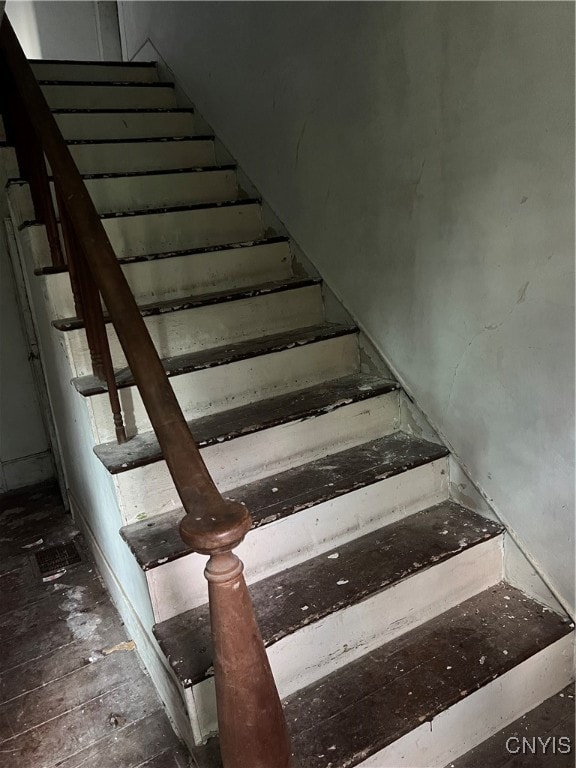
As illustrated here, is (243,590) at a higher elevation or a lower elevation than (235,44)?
lower

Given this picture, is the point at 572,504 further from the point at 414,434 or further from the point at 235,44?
the point at 235,44

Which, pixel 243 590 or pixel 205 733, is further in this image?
pixel 205 733

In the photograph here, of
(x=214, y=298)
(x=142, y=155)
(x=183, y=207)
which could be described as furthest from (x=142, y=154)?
(x=214, y=298)

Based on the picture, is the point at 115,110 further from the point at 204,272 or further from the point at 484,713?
the point at 484,713

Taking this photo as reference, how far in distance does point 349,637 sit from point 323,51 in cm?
197

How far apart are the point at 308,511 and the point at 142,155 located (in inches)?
78.1

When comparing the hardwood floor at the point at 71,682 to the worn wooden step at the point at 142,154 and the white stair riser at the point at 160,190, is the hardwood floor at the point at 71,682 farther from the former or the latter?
the worn wooden step at the point at 142,154

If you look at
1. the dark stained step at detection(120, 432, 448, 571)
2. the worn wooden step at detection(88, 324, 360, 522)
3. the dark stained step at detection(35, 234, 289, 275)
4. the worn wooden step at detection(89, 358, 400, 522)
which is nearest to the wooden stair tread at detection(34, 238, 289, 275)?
the dark stained step at detection(35, 234, 289, 275)

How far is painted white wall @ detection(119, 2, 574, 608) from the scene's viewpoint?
1393 mm

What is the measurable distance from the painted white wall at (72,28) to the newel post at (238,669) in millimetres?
4189

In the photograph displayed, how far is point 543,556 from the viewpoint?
1.61m

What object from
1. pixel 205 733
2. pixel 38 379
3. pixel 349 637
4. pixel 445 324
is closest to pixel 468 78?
pixel 445 324

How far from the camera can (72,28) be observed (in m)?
4.13

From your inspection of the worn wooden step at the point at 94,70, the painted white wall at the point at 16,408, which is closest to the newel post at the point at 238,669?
the painted white wall at the point at 16,408
